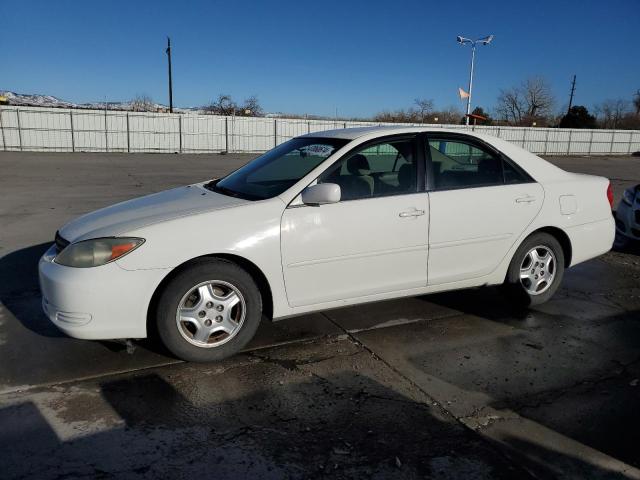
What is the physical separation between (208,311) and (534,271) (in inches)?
115

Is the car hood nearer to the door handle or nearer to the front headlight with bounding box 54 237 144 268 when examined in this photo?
the front headlight with bounding box 54 237 144 268

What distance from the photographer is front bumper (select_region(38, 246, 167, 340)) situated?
10.4 feet

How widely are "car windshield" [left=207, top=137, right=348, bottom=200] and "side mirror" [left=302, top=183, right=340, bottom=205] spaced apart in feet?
0.75

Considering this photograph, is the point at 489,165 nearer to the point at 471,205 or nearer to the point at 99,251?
the point at 471,205

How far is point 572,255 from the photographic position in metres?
4.80

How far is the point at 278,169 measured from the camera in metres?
4.28

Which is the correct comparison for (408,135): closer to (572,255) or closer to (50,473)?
(572,255)

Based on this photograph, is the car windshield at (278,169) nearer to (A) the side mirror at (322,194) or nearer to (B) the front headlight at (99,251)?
(A) the side mirror at (322,194)

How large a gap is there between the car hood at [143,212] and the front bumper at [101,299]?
0.29m

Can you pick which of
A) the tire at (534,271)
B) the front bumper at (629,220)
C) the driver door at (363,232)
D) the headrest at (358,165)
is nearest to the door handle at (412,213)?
the driver door at (363,232)

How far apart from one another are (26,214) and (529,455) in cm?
896

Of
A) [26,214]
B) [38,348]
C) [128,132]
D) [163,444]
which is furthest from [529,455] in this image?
[128,132]

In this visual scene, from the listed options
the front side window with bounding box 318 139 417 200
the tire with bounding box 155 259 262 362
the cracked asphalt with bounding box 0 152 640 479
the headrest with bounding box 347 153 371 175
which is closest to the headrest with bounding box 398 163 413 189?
the front side window with bounding box 318 139 417 200

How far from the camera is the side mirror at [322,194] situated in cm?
352
